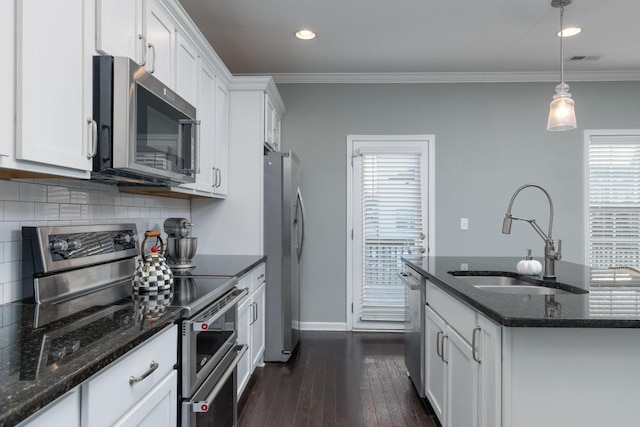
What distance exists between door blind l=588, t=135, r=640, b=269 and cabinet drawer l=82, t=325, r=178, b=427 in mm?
4366

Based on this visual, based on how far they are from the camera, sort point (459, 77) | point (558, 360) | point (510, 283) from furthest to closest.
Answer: point (459, 77) < point (510, 283) < point (558, 360)

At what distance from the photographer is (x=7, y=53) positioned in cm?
106

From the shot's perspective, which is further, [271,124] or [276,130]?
[276,130]

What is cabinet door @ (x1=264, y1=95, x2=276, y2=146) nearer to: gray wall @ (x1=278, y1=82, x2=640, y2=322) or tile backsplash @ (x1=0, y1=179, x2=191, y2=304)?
gray wall @ (x1=278, y1=82, x2=640, y2=322)

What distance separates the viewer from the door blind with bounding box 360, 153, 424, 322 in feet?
13.8

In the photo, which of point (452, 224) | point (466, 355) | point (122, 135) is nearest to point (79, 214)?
point (122, 135)

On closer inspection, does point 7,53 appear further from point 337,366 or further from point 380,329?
point 380,329

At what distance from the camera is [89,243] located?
1771 mm

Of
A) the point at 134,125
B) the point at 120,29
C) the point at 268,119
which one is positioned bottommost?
the point at 134,125

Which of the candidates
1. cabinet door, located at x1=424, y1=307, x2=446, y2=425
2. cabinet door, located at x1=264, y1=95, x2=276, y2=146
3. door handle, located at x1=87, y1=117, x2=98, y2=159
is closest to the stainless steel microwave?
door handle, located at x1=87, y1=117, x2=98, y2=159

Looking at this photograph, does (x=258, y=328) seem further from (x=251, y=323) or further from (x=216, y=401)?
(x=216, y=401)

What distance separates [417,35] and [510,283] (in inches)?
81.2

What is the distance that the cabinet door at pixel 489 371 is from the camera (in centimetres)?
134

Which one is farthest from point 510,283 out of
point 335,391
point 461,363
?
point 335,391
